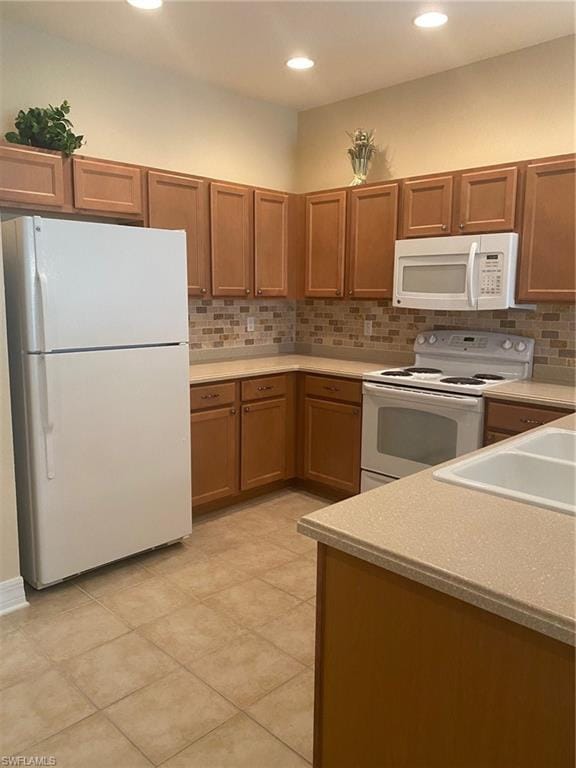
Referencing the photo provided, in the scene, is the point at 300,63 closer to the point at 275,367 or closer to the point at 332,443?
the point at 275,367

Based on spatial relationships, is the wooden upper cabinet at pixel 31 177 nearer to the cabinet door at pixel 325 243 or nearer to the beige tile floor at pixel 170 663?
the cabinet door at pixel 325 243

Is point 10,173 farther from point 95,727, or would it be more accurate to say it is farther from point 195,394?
point 95,727

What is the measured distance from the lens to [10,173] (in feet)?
8.91

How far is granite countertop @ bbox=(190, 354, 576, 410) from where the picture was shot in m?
2.83

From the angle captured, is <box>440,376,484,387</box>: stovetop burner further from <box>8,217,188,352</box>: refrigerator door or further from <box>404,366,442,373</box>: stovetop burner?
<box>8,217,188,352</box>: refrigerator door

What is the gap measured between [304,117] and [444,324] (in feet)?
6.43

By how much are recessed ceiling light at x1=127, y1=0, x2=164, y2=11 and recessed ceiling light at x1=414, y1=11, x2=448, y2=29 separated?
1.24 metres

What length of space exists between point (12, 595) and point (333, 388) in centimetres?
209

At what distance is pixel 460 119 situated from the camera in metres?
3.58

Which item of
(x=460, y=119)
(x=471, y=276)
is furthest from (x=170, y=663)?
(x=460, y=119)

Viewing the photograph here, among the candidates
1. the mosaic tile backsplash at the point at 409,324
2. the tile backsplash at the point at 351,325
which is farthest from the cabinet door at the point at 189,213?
the mosaic tile backsplash at the point at 409,324

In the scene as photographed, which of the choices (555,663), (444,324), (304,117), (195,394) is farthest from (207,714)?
(304,117)

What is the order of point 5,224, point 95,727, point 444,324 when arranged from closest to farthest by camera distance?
point 95,727 → point 5,224 → point 444,324

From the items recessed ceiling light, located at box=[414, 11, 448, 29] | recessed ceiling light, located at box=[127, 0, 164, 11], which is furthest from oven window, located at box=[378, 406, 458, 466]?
recessed ceiling light, located at box=[127, 0, 164, 11]
